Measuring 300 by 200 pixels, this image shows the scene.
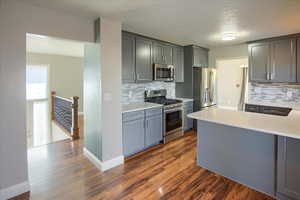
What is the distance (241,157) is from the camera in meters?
2.30

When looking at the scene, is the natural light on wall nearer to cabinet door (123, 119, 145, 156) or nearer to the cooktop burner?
the cooktop burner

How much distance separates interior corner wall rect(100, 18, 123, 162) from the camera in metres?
2.66

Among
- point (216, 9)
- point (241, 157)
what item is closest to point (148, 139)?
point (241, 157)

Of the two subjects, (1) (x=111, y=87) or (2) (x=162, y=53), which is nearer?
(1) (x=111, y=87)

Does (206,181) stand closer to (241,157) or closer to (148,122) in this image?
(241,157)

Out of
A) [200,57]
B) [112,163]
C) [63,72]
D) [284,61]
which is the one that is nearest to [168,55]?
[200,57]

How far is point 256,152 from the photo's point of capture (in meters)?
2.16

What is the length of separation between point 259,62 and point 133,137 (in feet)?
10.9

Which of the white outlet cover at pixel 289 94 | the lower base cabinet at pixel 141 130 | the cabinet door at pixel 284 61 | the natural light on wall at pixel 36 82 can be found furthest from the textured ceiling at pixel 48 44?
the white outlet cover at pixel 289 94

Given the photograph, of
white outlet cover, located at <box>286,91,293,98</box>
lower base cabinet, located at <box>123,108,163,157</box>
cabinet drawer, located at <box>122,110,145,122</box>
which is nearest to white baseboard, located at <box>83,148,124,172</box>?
lower base cabinet, located at <box>123,108,163,157</box>

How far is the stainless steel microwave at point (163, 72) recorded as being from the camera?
3.95 meters

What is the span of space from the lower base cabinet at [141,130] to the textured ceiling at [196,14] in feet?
5.24

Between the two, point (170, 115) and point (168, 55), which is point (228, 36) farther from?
point (170, 115)

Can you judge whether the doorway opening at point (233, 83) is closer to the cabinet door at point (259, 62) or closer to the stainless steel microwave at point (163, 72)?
the cabinet door at point (259, 62)
